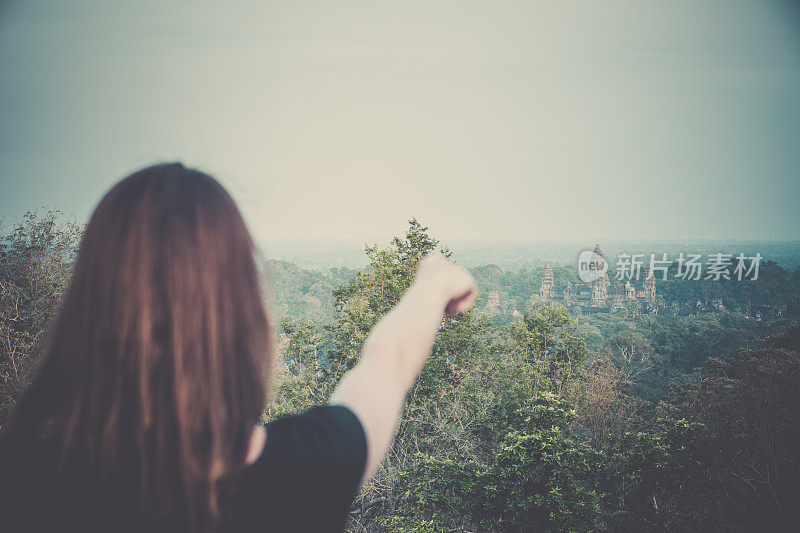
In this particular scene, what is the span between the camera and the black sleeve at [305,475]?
71cm

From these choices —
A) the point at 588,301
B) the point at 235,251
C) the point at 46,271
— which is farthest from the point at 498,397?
the point at 588,301

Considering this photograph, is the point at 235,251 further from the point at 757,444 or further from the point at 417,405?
the point at 757,444

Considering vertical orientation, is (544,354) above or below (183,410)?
below

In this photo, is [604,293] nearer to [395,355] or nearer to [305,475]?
[395,355]

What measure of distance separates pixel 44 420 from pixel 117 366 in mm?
176

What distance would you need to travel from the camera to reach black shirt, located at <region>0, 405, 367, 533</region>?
64 cm

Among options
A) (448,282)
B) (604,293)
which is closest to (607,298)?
(604,293)

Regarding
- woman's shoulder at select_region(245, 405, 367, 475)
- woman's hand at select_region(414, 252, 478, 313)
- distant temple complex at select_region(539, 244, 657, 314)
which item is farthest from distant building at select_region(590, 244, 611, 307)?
woman's shoulder at select_region(245, 405, 367, 475)

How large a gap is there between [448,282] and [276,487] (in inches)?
21.6

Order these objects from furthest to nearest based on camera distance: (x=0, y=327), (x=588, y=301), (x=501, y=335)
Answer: (x=588, y=301)
(x=501, y=335)
(x=0, y=327)

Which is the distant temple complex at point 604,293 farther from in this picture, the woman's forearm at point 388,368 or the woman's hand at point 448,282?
the woman's forearm at point 388,368

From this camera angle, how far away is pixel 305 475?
72 centimetres

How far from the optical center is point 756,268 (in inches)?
3019

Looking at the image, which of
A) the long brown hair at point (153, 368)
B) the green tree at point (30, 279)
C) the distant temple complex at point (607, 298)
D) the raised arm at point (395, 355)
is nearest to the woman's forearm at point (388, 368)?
the raised arm at point (395, 355)
